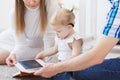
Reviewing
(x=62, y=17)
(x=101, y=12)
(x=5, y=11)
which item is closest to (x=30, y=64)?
(x=62, y=17)

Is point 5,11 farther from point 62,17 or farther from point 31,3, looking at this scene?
point 62,17

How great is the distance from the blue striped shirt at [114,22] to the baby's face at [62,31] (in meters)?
0.55

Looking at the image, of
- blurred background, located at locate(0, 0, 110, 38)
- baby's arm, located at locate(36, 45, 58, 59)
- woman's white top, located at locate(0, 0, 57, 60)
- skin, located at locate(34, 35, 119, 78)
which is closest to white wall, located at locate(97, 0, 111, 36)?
blurred background, located at locate(0, 0, 110, 38)

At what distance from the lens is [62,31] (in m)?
1.52

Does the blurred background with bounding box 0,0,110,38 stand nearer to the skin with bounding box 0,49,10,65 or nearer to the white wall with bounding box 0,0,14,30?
the skin with bounding box 0,49,10,65

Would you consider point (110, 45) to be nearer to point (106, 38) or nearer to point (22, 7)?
point (106, 38)

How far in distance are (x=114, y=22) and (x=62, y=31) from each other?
1.92ft

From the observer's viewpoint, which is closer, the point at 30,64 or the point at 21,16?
the point at 30,64

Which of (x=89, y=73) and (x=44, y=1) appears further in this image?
(x=44, y=1)

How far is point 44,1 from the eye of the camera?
→ 6.00 ft

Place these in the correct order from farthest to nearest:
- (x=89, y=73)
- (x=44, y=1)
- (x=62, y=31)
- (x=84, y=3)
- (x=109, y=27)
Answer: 1. (x=84, y=3)
2. (x=44, y=1)
3. (x=62, y=31)
4. (x=89, y=73)
5. (x=109, y=27)

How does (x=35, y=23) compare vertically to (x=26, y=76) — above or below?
above

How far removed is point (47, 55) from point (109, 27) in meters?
0.72

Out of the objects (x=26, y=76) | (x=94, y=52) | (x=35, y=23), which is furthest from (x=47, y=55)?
(x=94, y=52)
